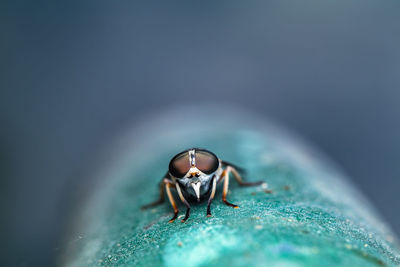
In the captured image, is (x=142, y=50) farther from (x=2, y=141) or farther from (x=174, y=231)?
(x=174, y=231)

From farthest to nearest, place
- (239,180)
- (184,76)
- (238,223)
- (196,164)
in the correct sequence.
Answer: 1. (184,76)
2. (239,180)
3. (196,164)
4. (238,223)

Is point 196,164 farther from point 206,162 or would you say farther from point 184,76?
point 184,76

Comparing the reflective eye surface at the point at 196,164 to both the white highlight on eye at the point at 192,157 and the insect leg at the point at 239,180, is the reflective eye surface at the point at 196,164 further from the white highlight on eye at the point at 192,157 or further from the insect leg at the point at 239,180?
the insect leg at the point at 239,180

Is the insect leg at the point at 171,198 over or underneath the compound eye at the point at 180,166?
underneath

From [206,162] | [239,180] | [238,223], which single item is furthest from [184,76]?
[238,223]

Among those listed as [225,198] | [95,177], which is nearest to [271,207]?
[225,198]

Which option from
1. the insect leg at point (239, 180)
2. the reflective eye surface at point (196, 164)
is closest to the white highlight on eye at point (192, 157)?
the reflective eye surface at point (196, 164)

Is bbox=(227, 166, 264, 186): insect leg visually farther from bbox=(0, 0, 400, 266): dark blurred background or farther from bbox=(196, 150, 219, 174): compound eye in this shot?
bbox=(0, 0, 400, 266): dark blurred background
